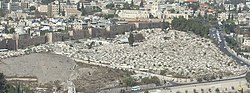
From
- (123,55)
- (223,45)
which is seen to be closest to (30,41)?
(123,55)

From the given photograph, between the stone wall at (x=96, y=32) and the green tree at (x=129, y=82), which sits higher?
the stone wall at (x=96, y=32)

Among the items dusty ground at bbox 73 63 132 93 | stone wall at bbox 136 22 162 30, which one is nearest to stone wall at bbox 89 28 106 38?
stone wall at bbox 136 22 162 30

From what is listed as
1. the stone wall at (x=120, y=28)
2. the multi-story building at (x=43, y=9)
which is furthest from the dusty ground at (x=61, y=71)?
the multi-story building at (x=43, y=9)

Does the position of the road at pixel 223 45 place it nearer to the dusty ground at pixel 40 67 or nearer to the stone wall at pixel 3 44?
the dusty ground at pixel 40 67

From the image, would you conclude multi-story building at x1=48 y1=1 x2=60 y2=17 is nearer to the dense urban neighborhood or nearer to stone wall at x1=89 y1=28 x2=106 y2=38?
the dense urban neighborhood

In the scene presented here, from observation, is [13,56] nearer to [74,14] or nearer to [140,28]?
[140,28]

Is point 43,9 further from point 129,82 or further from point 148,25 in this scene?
point 129,82

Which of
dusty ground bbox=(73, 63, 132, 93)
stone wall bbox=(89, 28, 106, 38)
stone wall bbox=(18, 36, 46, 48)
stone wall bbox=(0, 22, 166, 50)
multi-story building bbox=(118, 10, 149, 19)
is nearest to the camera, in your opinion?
dusty ground bbox=(73, 63, 132, 93)
